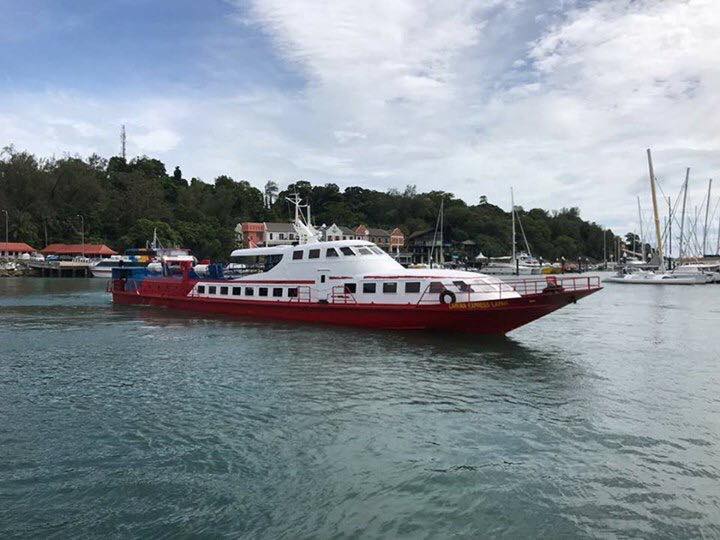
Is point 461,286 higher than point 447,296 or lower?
higher

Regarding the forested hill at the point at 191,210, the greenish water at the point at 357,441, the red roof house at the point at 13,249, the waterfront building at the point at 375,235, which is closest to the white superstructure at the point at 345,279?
the greenish water at the point at 357,441

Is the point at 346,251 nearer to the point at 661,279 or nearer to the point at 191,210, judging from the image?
the point at 661,279

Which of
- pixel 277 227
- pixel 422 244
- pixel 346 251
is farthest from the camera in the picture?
pixel 422 244

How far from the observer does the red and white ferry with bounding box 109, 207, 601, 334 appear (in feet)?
71.9

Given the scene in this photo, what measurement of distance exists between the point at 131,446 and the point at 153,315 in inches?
918

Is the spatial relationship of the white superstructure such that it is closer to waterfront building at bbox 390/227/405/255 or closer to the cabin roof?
the cabin roof

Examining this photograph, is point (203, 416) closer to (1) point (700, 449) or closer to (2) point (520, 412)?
(2) point (520, 412)

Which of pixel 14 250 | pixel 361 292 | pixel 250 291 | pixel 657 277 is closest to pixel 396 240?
pixel 657 277

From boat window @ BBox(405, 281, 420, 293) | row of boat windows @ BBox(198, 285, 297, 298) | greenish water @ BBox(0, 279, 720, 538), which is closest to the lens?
greenish water @ BBox(0, 279, 720, 538)

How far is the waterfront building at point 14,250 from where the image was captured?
91.0m

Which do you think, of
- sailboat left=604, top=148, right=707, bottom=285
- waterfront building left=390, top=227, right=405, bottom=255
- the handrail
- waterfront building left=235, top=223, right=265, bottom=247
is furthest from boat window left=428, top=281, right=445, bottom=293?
waterfront building left=390, top=227, right=405, bottom=255

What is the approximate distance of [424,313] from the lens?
2259 centimetres

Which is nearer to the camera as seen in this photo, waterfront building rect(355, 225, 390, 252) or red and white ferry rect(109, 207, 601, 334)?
red and white ferry rect(109, 207, 601, 334)

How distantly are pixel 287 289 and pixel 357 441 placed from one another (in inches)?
725
